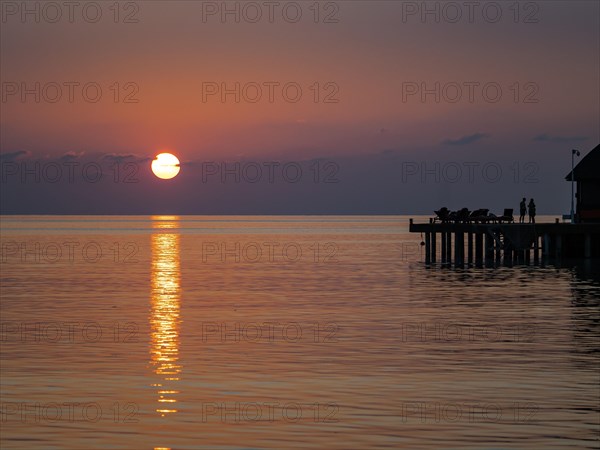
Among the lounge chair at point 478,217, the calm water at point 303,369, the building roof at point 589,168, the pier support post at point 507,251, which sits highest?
the building roof at point 589,168

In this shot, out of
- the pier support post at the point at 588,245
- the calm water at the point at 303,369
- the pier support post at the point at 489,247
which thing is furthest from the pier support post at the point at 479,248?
the calm water at the point at 303,369

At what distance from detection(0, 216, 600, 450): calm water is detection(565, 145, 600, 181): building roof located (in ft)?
65.6

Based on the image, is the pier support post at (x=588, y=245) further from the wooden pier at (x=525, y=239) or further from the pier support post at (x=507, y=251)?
the pier support post at (x=507, y=251)

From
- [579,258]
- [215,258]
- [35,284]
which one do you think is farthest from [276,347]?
[215,258]

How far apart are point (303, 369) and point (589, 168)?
4897 centimetres

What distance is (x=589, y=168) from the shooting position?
69.1 metres

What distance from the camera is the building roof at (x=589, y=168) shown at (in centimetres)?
6881

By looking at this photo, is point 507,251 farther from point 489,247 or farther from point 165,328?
point 165,328

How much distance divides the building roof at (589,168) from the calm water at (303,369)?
20.0 meters

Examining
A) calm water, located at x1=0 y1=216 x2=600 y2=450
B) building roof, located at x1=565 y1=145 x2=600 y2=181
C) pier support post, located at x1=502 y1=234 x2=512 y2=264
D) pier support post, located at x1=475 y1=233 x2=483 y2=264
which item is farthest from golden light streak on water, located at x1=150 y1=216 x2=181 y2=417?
building roof, located at x1=565 y1=145 x2=600 y2=181

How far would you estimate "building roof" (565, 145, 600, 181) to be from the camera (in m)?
68.8

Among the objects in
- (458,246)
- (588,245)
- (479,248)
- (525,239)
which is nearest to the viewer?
(588,245)

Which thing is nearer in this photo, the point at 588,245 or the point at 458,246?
the point at 588,245

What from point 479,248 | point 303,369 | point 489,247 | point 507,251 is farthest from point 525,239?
point 303,369
